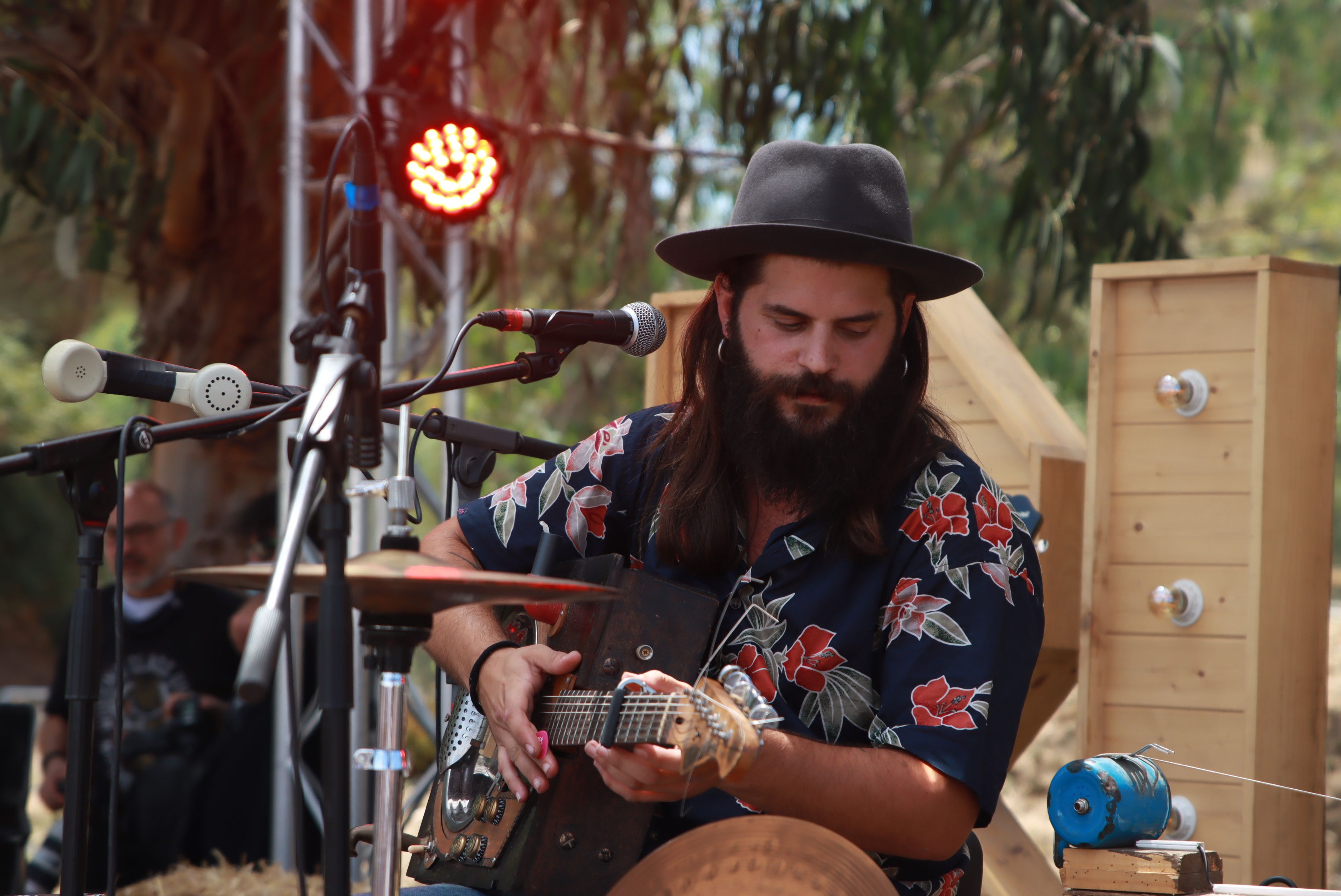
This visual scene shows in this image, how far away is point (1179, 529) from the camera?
277 centimetres

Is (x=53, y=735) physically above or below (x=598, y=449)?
below

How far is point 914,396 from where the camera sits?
2047 mm

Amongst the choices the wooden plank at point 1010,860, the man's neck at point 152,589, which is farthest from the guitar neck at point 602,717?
the man's neck at point 152,589

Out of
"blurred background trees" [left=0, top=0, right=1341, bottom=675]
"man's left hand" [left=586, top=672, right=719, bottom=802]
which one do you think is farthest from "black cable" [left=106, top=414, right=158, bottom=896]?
"blurred background trees" [left=0, top=0, right=1341, bottom=675]

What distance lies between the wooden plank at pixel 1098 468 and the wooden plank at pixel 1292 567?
1.01ft

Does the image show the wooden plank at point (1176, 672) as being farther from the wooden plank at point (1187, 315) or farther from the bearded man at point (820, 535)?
the bearded man at point (820, 535)

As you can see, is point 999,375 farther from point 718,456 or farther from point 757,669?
point 757,669

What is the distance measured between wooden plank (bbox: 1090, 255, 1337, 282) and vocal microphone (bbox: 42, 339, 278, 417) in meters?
1.87

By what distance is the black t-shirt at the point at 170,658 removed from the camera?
4285mm

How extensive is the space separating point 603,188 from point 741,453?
172 inches

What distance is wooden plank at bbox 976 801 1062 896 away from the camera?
106 inches

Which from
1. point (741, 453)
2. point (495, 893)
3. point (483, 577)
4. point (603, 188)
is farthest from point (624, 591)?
point (603, 188)

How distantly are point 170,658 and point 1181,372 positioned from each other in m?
3.31

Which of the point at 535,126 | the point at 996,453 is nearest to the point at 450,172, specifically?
the point at 535,126
